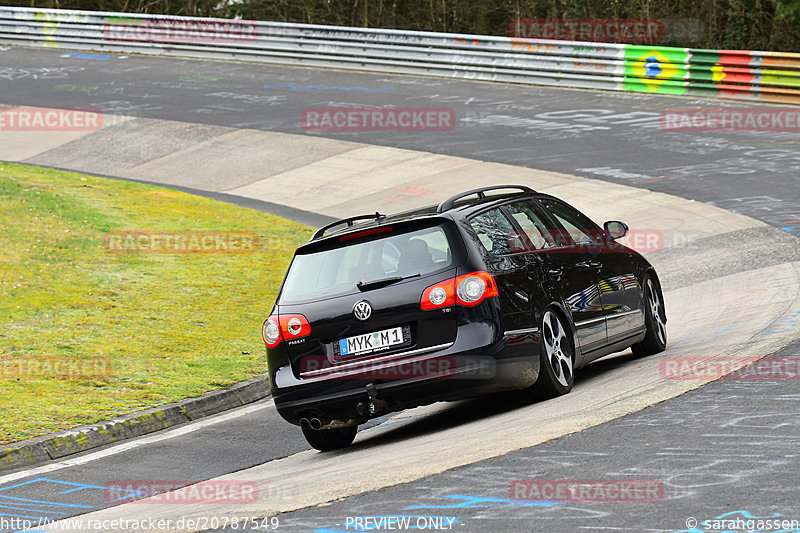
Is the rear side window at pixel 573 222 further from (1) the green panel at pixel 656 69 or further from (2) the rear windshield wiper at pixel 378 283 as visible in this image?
(1) the green panel at pixel 656 69

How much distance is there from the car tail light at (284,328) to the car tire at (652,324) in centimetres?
333

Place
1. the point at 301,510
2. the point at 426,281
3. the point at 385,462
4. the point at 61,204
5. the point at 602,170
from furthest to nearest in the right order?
the point at 602,170 < the point at 61,204 < the point at 426,281 < the point at 385,462 < the point at 301,510

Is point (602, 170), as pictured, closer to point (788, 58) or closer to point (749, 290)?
point (788, 58)

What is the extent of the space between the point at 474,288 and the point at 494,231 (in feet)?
2.52

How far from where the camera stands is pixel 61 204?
19.2m

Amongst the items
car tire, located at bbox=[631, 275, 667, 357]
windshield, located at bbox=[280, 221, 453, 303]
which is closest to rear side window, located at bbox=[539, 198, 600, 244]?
car tire, located at bbox=[631, 275, 667, 357]

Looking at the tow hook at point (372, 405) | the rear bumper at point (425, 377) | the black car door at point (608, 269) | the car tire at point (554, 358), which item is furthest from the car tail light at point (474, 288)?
the black car door at point (608, 269)

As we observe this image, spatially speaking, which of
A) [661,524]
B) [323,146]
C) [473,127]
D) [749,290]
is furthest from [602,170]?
[661,524]

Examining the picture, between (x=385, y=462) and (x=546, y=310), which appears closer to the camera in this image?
(x=385, y=462)

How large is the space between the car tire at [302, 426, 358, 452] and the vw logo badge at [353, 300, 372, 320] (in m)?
1.01

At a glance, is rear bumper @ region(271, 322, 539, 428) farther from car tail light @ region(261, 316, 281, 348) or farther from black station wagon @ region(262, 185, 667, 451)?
car tail light @ region(261, 316, 281, 348)

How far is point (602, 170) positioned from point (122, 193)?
8684 millimetres

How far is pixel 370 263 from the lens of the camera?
811cm

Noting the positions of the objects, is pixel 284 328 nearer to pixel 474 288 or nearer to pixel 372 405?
pixel 372 405
